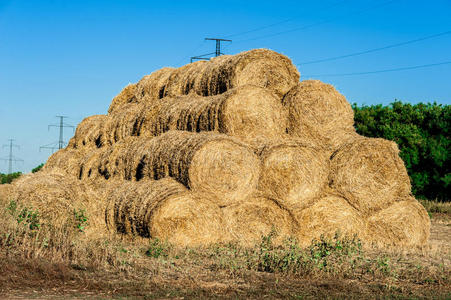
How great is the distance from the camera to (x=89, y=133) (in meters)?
17.6

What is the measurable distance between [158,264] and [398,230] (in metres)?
6.45

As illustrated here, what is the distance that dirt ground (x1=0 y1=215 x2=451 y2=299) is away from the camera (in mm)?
6922

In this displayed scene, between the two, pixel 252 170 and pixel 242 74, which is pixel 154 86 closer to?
pixel 242 74

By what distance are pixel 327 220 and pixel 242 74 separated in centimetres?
408

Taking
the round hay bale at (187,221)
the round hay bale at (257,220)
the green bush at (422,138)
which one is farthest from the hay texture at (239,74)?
the green bush at (422,138)

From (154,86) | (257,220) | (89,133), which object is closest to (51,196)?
(257,220)

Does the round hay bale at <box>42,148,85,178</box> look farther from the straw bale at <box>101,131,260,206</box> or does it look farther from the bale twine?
the straw bale at <box>101,131,260,206</box>

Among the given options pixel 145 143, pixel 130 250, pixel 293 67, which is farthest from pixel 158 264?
pixel 293 67

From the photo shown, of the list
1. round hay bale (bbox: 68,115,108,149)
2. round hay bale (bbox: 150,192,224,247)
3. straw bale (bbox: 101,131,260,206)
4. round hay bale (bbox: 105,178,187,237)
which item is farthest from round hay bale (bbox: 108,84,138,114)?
round hay bale (bbox: 150,192,224,247)

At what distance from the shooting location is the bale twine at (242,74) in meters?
13.3

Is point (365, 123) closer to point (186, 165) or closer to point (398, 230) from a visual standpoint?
point (398, 230)

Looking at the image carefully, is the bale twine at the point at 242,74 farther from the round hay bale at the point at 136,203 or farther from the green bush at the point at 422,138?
the green bush at the point at 422,138

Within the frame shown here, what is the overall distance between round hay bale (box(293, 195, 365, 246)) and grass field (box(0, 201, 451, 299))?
5.68ft

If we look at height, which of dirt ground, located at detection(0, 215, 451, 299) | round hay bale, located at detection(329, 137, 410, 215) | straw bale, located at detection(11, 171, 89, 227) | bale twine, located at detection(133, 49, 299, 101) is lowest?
dirt ground, located at detection(0, 215, 451, 299)
